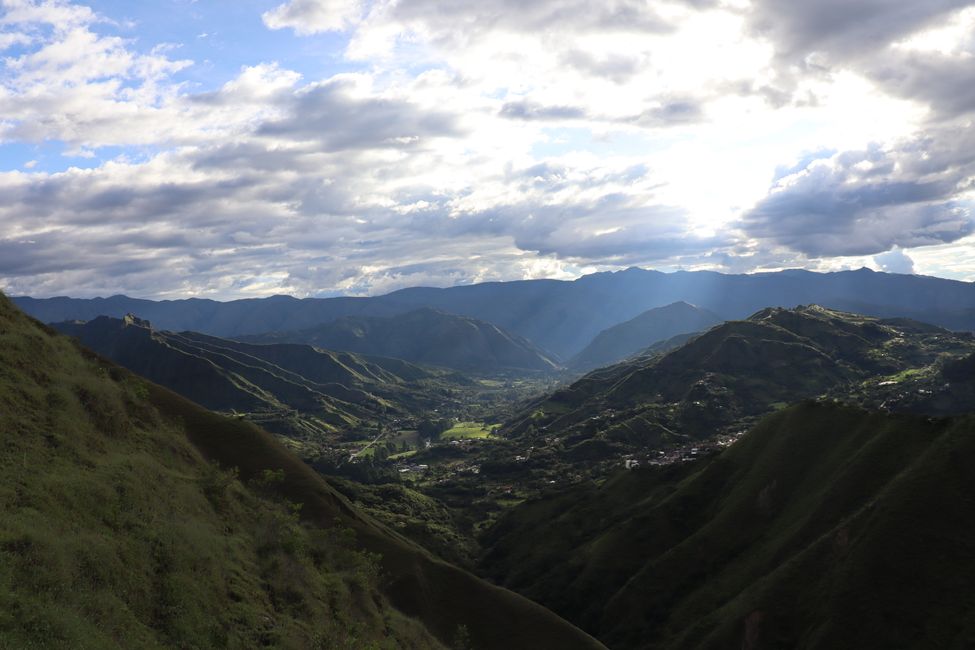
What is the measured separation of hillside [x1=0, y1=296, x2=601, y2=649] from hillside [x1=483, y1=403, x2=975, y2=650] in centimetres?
3955

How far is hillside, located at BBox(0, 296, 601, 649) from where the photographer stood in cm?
4412

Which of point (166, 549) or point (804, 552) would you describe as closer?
point (166, 549)

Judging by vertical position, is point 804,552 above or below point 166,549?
below

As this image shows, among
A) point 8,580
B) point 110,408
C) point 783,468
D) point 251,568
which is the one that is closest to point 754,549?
point 783,468

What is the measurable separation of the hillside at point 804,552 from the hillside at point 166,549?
130 ft

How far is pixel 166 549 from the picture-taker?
56656 mm

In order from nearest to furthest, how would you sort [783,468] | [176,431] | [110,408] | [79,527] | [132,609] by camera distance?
[132,609]
[79,527]
[110,408]
[176,431]
[783,468]

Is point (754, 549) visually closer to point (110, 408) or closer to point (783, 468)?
point (783, 468)

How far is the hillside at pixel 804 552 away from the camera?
354 feet

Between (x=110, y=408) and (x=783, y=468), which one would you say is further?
(x=783, y=468)

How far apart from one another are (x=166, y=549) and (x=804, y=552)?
130 metres

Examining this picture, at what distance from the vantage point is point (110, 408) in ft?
270

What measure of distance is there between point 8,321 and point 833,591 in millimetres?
147776

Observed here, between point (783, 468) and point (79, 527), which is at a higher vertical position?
point (79, 527)
